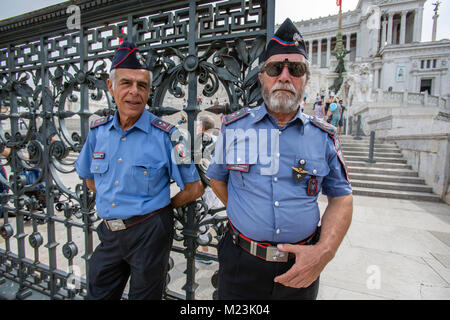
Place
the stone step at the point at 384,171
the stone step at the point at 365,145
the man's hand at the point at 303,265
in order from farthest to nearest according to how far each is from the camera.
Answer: the stone step at the point at 365,145, the stone step at the point at 384,171, the man's hand at the point at 303,265

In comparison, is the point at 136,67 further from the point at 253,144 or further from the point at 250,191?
the point at 250,191

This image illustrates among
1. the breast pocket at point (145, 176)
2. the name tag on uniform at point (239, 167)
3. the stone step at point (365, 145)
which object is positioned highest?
the name tag on uniform at point (239, 167)

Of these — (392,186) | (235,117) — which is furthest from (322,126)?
(392,186)

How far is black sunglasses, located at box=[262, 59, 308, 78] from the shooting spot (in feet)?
5.23

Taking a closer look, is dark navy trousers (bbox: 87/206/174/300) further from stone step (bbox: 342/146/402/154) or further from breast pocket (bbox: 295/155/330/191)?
stone step (bbox: 342/146/402/154)

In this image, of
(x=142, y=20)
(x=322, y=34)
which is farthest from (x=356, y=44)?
(x=142, y=20)

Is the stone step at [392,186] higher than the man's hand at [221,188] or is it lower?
lower

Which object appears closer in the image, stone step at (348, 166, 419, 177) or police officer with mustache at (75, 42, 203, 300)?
police officer with mustache at (75, 42, 203, 300)

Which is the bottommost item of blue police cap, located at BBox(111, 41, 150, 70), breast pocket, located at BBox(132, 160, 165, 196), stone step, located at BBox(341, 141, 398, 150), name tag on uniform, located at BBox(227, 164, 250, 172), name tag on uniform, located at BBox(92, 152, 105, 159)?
stone step, located at BBox(341, 141, 398, 150)

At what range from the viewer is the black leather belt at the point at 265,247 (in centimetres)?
151

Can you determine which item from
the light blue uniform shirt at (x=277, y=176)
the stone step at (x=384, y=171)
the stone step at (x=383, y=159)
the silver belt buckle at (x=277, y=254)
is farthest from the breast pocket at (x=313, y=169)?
the stone step at (x=383, y=159)

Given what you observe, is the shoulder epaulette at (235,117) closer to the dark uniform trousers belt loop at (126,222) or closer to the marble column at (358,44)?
the dark uniform trousers belt loop at (126,222)

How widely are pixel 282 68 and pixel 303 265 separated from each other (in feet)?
4.22

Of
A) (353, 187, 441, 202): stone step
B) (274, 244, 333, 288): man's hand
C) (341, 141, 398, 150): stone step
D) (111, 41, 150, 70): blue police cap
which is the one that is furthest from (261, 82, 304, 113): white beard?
(341, 141, 398, 150): stone step
